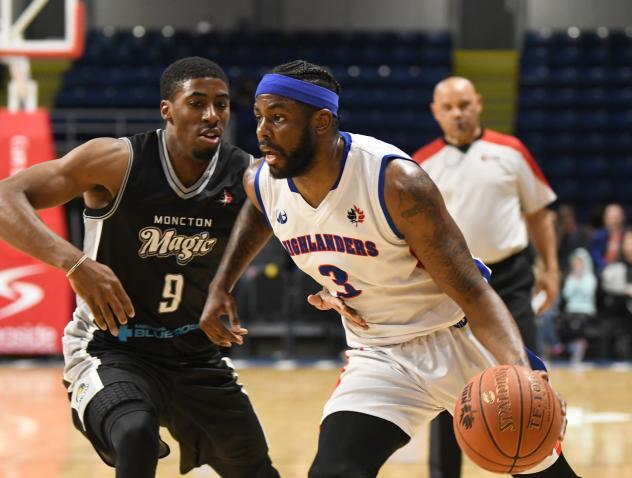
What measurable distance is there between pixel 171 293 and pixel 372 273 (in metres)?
0.91

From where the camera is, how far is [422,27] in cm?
1808

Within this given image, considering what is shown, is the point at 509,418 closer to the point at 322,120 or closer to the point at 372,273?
the point at 372,273

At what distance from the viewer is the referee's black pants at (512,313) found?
4.91 m

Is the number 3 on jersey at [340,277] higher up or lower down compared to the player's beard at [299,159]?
lower down

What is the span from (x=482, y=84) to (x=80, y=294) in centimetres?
1452

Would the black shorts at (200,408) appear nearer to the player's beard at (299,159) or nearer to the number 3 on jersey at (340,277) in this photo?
the number 3 on jersey at (340,277)

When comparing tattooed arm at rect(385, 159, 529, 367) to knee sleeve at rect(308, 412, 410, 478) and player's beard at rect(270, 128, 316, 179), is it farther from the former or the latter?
knee sleeve at rect(308, 412, 410, 478)

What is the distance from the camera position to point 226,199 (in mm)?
3941

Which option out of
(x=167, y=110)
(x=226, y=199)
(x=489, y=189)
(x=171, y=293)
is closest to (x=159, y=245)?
(x=171, y=293)

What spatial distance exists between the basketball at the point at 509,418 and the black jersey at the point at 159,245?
4.41ft

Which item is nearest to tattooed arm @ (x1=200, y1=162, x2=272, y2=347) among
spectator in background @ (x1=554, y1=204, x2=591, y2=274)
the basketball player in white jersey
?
the basketball player in white jersey

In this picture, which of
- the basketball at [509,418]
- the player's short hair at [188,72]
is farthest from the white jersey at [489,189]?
the basketball at [509,418]

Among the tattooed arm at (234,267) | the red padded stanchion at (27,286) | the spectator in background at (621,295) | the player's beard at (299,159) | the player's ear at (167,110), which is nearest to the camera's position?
the player's beard at (299,159)

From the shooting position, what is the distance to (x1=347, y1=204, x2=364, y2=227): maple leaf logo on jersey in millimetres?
3266
